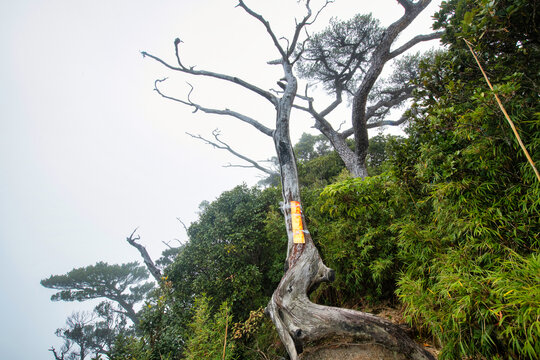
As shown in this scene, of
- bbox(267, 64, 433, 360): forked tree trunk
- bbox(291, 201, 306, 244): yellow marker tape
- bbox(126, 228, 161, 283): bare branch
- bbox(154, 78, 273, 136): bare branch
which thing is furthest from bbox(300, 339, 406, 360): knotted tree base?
bbox(126, 228, 161, 283): bare branch

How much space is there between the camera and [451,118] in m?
1.70

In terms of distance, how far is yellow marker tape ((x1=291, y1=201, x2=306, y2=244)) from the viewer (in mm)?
3094

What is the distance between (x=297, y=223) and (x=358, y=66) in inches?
279

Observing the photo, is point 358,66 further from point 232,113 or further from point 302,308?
point 302,308

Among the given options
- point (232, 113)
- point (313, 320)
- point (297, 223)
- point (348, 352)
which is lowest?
point (348, 352)

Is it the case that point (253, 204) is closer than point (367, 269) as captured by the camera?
No

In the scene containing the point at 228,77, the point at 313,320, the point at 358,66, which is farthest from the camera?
the point at 358,66

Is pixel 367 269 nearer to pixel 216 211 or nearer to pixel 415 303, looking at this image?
pixel 415 303

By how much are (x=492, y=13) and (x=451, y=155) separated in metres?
1.01

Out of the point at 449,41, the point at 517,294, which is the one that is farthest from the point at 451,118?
the point at 517,294

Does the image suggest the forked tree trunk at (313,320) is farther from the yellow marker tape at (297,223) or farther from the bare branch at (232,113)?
the bare branch at (232,113)

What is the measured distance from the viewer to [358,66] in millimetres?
7398

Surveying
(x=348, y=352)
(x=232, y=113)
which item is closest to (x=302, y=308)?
(x=348, y=352)

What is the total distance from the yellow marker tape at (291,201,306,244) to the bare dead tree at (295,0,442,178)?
10.6 ft
